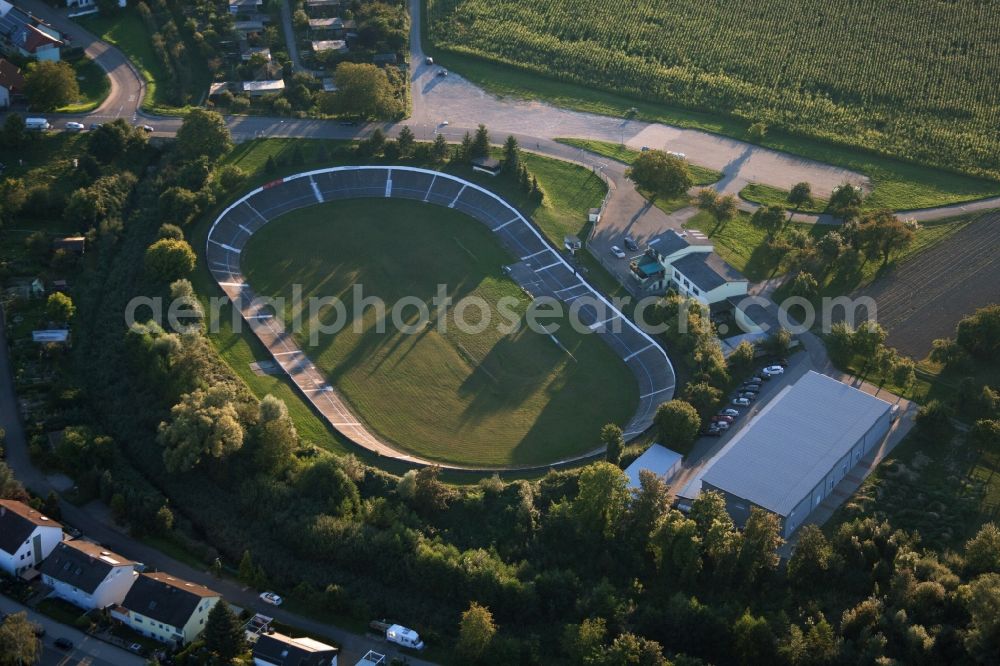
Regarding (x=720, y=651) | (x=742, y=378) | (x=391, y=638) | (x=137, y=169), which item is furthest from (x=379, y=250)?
(x=720, y=651)

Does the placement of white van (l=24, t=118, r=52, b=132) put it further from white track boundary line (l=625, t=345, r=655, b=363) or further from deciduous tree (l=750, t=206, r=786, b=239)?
deciduous tree (l=750, t=206, r=786, b=239)

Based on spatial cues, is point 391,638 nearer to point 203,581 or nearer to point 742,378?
point 203,581

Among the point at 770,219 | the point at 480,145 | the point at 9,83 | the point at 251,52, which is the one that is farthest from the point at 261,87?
the point at 770,219

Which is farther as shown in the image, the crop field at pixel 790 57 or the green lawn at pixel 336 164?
the crop field at pixel 790 57

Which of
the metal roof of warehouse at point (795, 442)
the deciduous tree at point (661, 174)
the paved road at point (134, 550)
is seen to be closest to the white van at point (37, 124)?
the paved road at point (134, 550)

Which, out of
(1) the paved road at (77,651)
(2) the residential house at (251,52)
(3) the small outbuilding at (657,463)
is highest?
(2) the residential house at (251,52)

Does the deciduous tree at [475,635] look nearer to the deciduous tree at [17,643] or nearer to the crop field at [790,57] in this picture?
the deciduous tree at [17,643]
